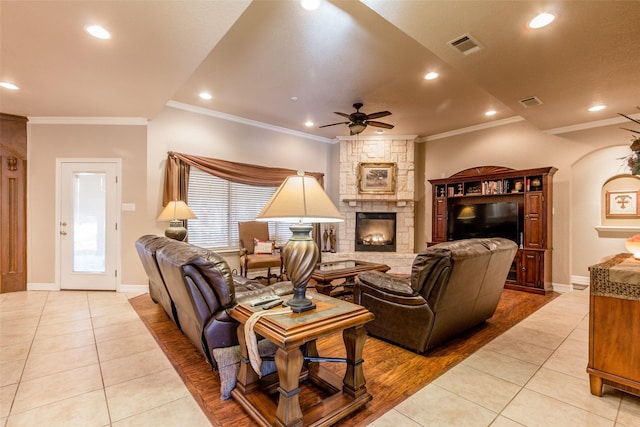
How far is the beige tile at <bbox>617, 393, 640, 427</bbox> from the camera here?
67.2 inches

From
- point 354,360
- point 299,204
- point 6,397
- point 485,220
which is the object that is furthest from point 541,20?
point 6,397

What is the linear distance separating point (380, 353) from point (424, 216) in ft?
15.2

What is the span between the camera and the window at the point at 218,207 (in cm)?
513

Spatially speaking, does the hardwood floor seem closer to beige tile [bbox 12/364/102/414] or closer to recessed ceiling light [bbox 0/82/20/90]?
beige tile [bbox 12/364/102/414]

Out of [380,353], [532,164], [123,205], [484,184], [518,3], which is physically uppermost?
[518,3]

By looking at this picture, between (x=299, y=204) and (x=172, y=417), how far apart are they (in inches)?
57.9

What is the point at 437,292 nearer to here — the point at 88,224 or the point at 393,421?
the point at 393,421

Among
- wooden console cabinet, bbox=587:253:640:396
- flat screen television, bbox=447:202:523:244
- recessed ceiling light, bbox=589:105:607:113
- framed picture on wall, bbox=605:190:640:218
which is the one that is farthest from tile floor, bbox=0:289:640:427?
recessed ceiling light, bbox=589:105:607:113

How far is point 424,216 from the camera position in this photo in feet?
22.0

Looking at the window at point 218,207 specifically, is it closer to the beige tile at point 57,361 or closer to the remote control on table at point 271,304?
the beige tile at point 57,361

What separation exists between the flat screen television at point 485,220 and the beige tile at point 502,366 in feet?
10.7

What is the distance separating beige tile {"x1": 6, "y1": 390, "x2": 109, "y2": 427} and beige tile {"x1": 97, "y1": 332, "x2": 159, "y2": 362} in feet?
1.93

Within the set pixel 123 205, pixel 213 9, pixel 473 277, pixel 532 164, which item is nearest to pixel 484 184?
pixel 532 164

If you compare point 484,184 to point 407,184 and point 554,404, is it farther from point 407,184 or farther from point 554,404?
point 554,404
